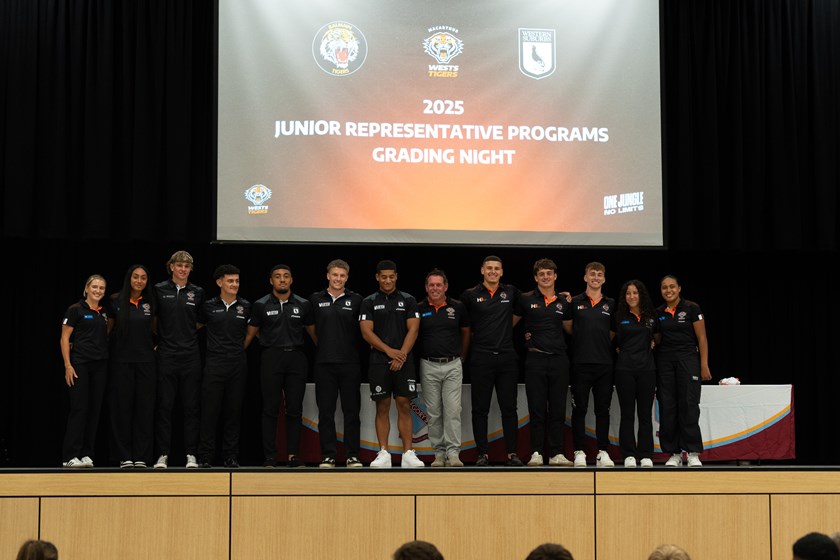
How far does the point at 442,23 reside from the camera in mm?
8242

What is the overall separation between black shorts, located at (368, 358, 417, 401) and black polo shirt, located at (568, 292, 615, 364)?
1302 millimetres

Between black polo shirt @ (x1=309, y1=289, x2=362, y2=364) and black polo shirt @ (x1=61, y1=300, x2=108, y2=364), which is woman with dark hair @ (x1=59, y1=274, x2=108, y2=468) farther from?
black polo shirt @ (x1=309, y1=289, x2=362, y2=364)

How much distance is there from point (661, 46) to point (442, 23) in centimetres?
196

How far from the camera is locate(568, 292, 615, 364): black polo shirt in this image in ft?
24.2

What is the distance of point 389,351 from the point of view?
7.21 meters

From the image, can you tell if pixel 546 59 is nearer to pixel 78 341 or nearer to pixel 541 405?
pixel 541 405

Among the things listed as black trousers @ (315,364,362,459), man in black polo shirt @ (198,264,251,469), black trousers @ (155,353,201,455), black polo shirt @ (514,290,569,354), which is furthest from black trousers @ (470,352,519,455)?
black trousers @ (155,353,201,455)

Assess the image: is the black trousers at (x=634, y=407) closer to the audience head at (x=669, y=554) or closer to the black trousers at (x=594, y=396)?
the black trousers at (x=594, y=396)

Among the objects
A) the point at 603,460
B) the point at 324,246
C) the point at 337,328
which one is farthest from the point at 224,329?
the point at 603,460

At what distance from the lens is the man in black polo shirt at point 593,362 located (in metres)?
7.37

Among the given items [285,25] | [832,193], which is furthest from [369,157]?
[832,193]

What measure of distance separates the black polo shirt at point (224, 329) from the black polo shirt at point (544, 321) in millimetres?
2176

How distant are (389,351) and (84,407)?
2.30m

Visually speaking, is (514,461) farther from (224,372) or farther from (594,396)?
(224,372)
